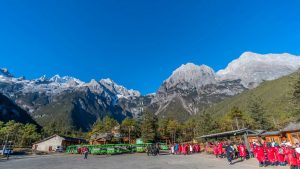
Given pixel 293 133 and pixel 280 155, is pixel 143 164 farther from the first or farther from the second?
pixel 293 133

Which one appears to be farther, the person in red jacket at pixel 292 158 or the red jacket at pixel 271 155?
the red jacket at pixel 271 155

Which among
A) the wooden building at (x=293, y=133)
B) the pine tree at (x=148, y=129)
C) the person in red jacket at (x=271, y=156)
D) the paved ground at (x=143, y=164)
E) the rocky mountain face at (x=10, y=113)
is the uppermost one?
the rocky mountain face at (x=10, y=113)

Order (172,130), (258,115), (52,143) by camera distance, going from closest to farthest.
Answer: (258,115)
(52,143)
(172,130)

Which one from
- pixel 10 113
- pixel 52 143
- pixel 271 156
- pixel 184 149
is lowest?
pixel 271 156

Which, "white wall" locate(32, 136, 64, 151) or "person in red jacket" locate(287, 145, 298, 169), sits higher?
"white wall" locate(32, 136, 64, 151)

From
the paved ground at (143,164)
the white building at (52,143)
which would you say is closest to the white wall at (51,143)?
the white building at (52,143)

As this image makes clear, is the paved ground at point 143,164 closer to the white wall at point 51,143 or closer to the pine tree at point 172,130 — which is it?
the white wall at point 51,143

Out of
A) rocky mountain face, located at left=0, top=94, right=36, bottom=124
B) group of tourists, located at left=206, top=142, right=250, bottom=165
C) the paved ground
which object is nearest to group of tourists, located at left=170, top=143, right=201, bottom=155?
group of tourists, located at left=206, top=142, right=250, bottom=165

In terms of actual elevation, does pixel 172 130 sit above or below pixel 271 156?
above

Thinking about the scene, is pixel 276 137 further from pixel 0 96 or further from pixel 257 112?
pixel 0 96

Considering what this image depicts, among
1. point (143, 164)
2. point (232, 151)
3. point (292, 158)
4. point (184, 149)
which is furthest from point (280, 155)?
point (184, 149)

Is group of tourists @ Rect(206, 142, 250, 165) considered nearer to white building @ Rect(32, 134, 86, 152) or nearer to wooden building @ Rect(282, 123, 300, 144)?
wooden building @ Rect(282, 123, 300, 144)

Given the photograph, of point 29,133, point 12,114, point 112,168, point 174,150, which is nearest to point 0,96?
point 12,114

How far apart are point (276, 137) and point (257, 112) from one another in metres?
30.0
